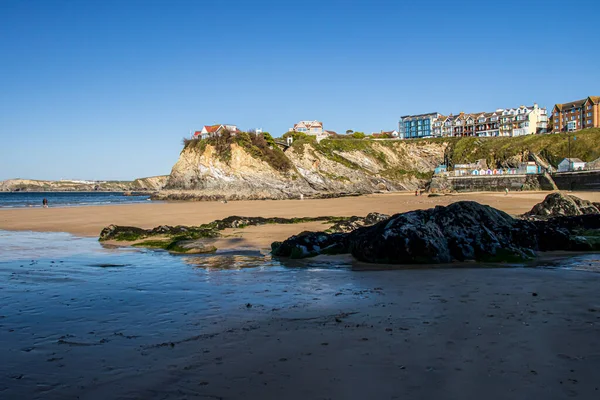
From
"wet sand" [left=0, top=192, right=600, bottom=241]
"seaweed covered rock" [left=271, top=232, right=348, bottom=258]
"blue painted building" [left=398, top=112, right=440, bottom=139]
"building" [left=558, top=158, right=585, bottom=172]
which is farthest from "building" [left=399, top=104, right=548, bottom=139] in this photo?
"seaweed covered rock" [left=271, top=232, right=348, bottom=258]

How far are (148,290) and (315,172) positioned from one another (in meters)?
77.4

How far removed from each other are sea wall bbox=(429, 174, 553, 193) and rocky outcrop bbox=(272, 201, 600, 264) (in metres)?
61.6

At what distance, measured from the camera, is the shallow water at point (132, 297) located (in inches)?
178

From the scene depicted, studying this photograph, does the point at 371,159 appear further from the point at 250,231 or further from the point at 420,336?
the point at 420,336

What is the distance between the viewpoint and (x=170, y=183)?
78750 mm

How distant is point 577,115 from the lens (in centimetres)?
11238

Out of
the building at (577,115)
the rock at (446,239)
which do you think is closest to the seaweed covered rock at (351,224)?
the rock at (446,239)

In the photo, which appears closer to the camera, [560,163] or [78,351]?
[78,351]

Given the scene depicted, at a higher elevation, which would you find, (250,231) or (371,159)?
(371,159)

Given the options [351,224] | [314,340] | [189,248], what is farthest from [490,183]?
[314,340]

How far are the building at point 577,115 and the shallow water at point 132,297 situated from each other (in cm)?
11895

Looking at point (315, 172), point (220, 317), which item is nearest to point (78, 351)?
point (220, 317)

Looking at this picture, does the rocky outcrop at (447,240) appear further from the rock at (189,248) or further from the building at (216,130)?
the building at (216,130)

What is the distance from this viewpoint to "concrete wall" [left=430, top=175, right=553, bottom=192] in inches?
2613
